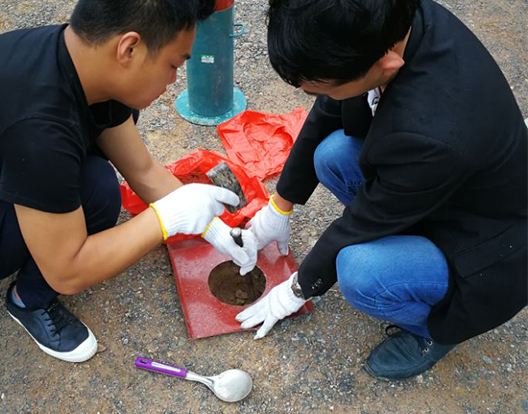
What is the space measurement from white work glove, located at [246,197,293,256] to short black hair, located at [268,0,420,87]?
838 millimetres

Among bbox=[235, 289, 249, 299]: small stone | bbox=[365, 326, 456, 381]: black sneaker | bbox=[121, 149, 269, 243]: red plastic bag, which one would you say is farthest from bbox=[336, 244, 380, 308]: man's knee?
bbox=[121, 149, 269, 243]: red plastic bag

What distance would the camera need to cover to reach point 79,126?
1381 mm

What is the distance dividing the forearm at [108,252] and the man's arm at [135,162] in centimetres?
34

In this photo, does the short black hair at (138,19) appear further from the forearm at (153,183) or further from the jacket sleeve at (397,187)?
the forearm at (153,183)

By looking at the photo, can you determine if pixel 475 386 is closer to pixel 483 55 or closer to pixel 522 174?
pixel 522 174

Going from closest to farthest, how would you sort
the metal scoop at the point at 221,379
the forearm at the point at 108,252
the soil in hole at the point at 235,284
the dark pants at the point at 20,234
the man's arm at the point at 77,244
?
the man's arm at the point at 77,244 < the forearm at the point at 108,252 < the dark pants at the point at 20,234 < the metal scoop at the point at 221,379 < the soil in hole at the point at 235,284

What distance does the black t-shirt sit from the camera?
4.14 feet

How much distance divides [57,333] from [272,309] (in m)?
0.74

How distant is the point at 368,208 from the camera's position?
146 centimetres

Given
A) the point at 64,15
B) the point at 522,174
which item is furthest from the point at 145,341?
the point at 64,15

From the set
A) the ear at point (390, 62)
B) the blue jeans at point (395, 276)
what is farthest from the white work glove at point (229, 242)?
the ear at point (390, 62)

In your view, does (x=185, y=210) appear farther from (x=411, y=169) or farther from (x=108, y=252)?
(x=411, y=169)

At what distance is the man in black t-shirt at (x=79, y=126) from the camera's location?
1.26m

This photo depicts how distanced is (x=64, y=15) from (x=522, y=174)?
2945 mm
